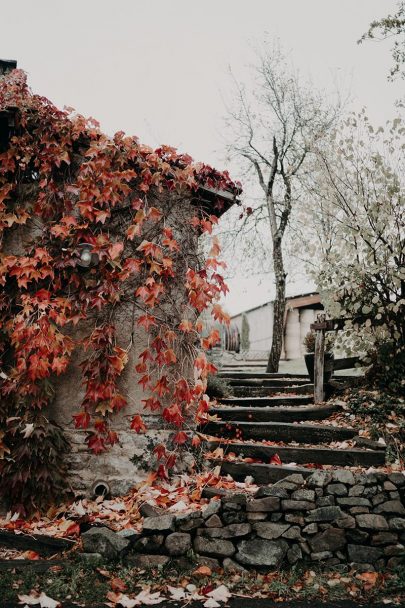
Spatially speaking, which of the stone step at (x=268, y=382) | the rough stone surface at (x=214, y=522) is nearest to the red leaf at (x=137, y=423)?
the rough stone surface at (x=214, y=522)

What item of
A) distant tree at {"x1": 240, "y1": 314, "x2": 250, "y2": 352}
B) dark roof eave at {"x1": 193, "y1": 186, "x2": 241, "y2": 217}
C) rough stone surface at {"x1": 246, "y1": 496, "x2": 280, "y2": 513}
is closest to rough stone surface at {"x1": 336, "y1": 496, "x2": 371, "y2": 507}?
rough stone surface at {"x1": 246, "y1": 496, "x2": 280, "y2": 513}

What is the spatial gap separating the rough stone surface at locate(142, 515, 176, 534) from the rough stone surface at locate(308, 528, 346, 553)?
49.7 inches

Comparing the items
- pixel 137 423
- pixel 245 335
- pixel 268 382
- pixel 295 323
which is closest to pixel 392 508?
pixel 137 423

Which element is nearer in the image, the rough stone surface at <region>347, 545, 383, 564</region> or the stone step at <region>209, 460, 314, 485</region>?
the rough stone surface at <region>347, 545, 383, 564</region>

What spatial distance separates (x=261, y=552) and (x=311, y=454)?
1377mm

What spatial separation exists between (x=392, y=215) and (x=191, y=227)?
9.83ft

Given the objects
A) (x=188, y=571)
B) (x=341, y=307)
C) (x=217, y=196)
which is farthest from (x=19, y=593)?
(x=341, y=307)

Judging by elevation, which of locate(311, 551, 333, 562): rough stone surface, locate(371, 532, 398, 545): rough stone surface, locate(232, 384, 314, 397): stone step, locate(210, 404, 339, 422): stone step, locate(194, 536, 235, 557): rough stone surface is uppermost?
locate(232, 384, 314, 397): stone step

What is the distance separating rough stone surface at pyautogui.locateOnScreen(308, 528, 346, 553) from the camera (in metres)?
4.13

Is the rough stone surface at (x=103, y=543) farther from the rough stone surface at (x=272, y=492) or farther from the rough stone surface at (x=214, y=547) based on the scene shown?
the rough stone surface at (x=272, y=492)

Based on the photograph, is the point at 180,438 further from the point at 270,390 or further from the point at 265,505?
the point at 270,390

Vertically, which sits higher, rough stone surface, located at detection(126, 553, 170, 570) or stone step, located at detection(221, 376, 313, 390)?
stone step, located at detection(221, 376, 313, 390)

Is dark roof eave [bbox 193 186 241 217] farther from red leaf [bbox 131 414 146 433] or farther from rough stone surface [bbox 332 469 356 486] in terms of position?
rough stone surface [bbox 332 469 356 486]

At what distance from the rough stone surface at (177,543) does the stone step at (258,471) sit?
1.08m
